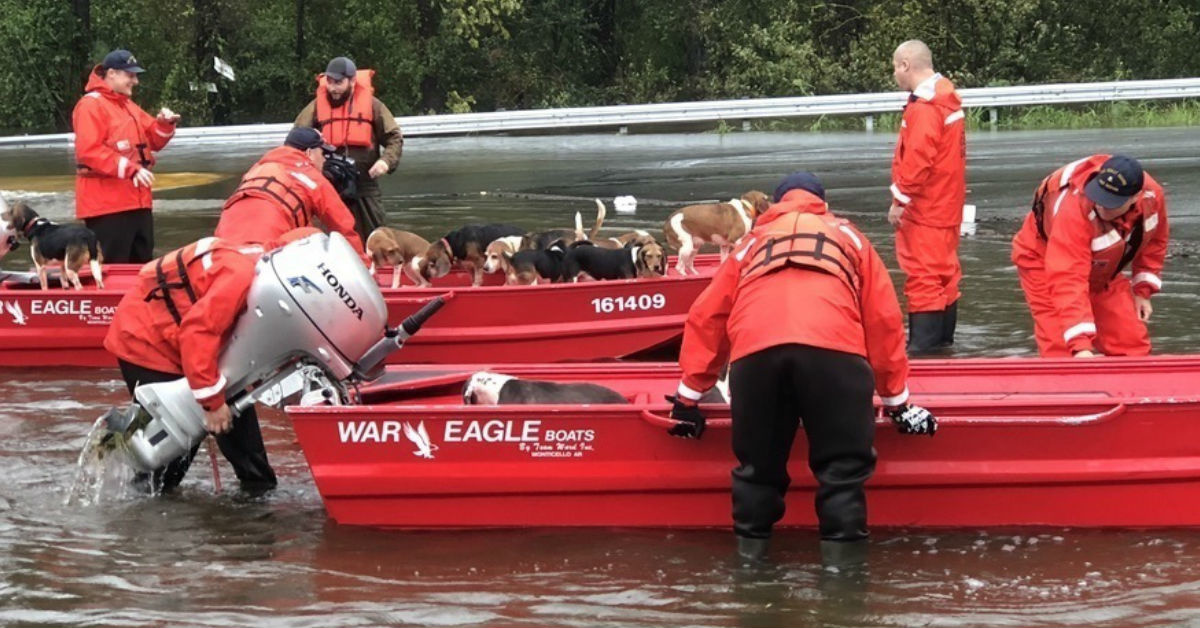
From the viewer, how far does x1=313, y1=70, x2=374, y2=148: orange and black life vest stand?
41.2 feet

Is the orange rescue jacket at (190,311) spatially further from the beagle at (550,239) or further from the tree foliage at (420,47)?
the tree foliage at (420,47)

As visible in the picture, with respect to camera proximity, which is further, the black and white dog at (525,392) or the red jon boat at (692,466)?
the black and white dog at (525,392)

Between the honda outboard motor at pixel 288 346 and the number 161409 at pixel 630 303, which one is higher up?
the honda outboard motor at pixel 288 346

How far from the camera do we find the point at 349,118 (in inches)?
496

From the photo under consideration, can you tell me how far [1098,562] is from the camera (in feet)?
22.8

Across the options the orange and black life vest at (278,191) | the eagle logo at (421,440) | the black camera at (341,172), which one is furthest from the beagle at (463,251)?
the eagle logo at (421,440)

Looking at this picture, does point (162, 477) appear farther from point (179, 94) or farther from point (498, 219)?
point (179, 94)

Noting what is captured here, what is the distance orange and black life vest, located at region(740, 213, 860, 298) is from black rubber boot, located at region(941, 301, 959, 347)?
4.42 metres

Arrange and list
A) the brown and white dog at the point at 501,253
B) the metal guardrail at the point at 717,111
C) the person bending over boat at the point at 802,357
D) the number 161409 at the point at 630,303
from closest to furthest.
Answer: the person bending over boat at the point at 802,357 < the number 161409 at the point at 630,303 < the brown and white dog at the point at 501,253 < the metal guardrail at the point at 717,111

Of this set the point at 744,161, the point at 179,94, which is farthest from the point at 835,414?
the point at 179,94

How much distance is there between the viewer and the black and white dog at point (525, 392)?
24.9ft

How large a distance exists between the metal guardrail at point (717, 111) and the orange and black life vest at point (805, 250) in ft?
65.9

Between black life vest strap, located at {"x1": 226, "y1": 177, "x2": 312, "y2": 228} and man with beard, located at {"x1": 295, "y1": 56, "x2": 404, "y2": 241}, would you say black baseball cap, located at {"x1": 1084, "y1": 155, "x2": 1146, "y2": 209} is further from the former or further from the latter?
man with beard, located at {"x1": 295, "y1": 56, "x2": 404, "y2": 241}

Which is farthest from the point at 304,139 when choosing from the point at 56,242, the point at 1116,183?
the point at 1116,183
